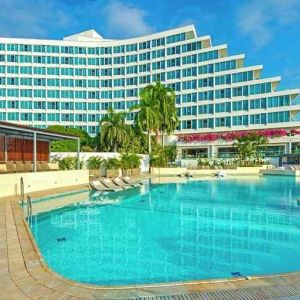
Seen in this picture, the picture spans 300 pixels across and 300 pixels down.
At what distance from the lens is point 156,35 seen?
218 feet

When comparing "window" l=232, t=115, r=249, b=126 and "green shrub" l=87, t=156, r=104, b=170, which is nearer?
"green shrub" l=87, t=156, r=104, b=170

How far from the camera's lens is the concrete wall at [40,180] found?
1608cm

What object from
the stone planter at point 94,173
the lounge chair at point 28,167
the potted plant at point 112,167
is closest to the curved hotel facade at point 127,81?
the potted plant at point 112,167

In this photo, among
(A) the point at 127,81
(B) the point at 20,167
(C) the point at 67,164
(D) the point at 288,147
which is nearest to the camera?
(B) the point at 20,167

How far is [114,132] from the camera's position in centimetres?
4403

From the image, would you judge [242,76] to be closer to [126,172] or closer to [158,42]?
[158,42]

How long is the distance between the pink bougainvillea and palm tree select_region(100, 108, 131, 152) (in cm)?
1877

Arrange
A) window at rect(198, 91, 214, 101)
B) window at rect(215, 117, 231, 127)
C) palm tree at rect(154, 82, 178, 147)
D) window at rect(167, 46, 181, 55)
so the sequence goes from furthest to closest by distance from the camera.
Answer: window at rect(167, 46, 181, 55) < window at rect(198, 91, 214, 101) < window at rect(215, 117, 231, 127) < palm tree at rect(154, 82, 178, 147)

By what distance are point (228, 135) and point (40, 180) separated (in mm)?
43179

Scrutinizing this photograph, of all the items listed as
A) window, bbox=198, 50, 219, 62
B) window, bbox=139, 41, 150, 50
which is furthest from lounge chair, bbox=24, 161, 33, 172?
window, bbox=139, 41, 150, 50

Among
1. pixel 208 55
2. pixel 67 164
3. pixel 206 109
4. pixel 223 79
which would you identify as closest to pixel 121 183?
pixel 67 164

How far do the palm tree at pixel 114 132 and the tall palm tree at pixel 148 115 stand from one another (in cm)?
239

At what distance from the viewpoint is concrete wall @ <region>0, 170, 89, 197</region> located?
52.7 ft

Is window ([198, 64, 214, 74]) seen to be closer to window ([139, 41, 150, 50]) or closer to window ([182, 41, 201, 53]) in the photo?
window ([182, 41, 201, 53])
